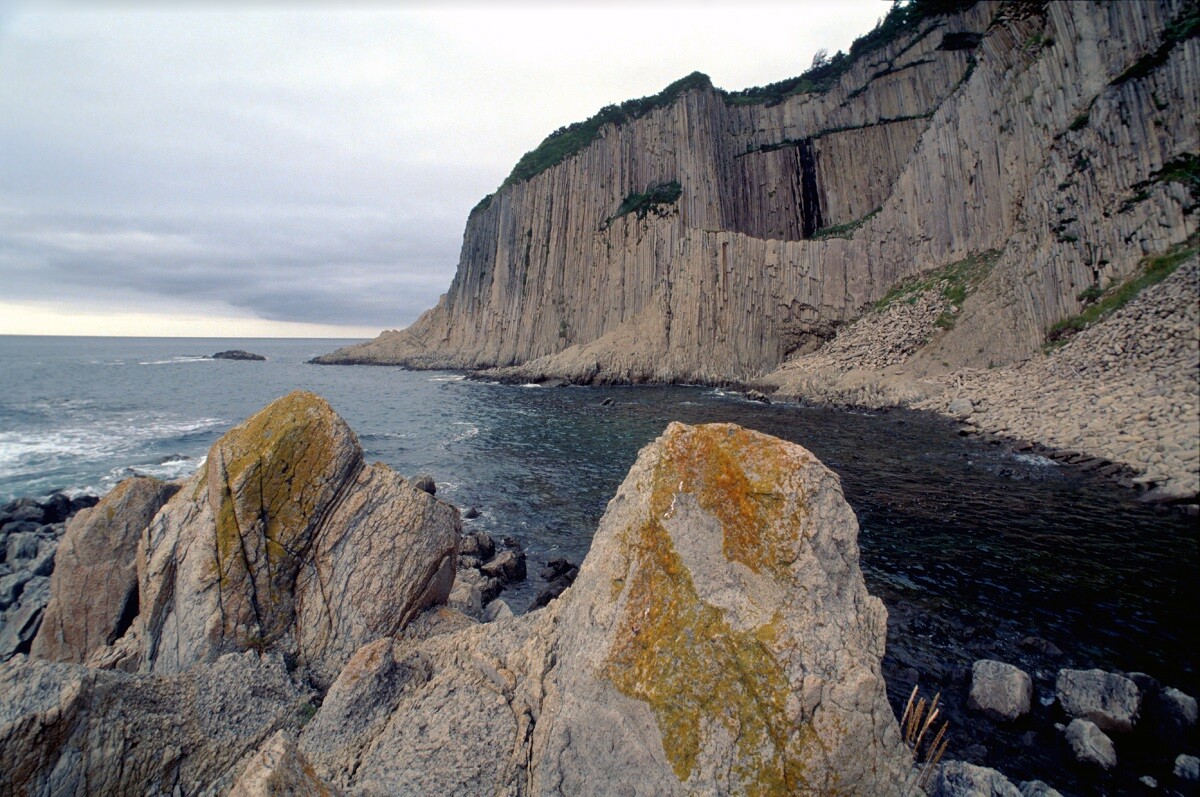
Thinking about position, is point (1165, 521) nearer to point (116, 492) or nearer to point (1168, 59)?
point (116, 492)

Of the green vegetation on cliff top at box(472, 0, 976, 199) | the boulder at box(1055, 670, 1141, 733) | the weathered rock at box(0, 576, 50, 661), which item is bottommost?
the boulder at box(1055, 670, 1141, 733)

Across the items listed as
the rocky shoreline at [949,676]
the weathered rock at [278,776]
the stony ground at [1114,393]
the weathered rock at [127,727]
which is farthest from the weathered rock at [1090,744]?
the stony ground at [1114,393]

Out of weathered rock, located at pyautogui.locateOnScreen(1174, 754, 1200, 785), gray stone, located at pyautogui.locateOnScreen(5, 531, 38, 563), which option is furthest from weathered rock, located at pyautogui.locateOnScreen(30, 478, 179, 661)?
weathered rock, located at pyautogui.locateOnScreen(1174, 754, 1200, 785)

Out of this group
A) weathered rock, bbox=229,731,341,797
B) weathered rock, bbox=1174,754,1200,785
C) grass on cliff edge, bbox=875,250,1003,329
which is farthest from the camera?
grass on cliff edge, bbox=875,250,1003,329

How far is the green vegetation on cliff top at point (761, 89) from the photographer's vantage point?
62.8 metres

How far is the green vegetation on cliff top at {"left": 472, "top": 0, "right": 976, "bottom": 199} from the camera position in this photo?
6278 centimetres

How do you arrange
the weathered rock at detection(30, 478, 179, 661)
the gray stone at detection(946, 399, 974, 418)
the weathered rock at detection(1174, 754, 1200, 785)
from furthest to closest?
the gray stone at detection(946, 399, 974, 418)
the weathered rock at detection(30, 478, 179, 661)
the weathered rock at detection(1174, 754, 1200, 785)

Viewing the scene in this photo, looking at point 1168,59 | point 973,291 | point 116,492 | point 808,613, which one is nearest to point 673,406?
point 973,291

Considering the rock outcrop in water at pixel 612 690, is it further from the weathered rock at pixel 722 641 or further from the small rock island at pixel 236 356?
the small rock island at pixel 236 356

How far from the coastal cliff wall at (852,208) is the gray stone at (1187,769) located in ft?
81.8

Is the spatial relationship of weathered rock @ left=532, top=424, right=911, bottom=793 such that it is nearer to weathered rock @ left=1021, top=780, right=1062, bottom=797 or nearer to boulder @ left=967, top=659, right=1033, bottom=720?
weathered rock @ left=1021, top=780, right=1062, bottom=797

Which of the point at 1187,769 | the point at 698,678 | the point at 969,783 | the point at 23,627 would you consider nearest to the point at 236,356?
the point at 23,627

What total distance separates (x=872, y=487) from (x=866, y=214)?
5110 cm

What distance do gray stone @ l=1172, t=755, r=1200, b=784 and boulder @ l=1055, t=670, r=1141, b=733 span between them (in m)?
0.61
